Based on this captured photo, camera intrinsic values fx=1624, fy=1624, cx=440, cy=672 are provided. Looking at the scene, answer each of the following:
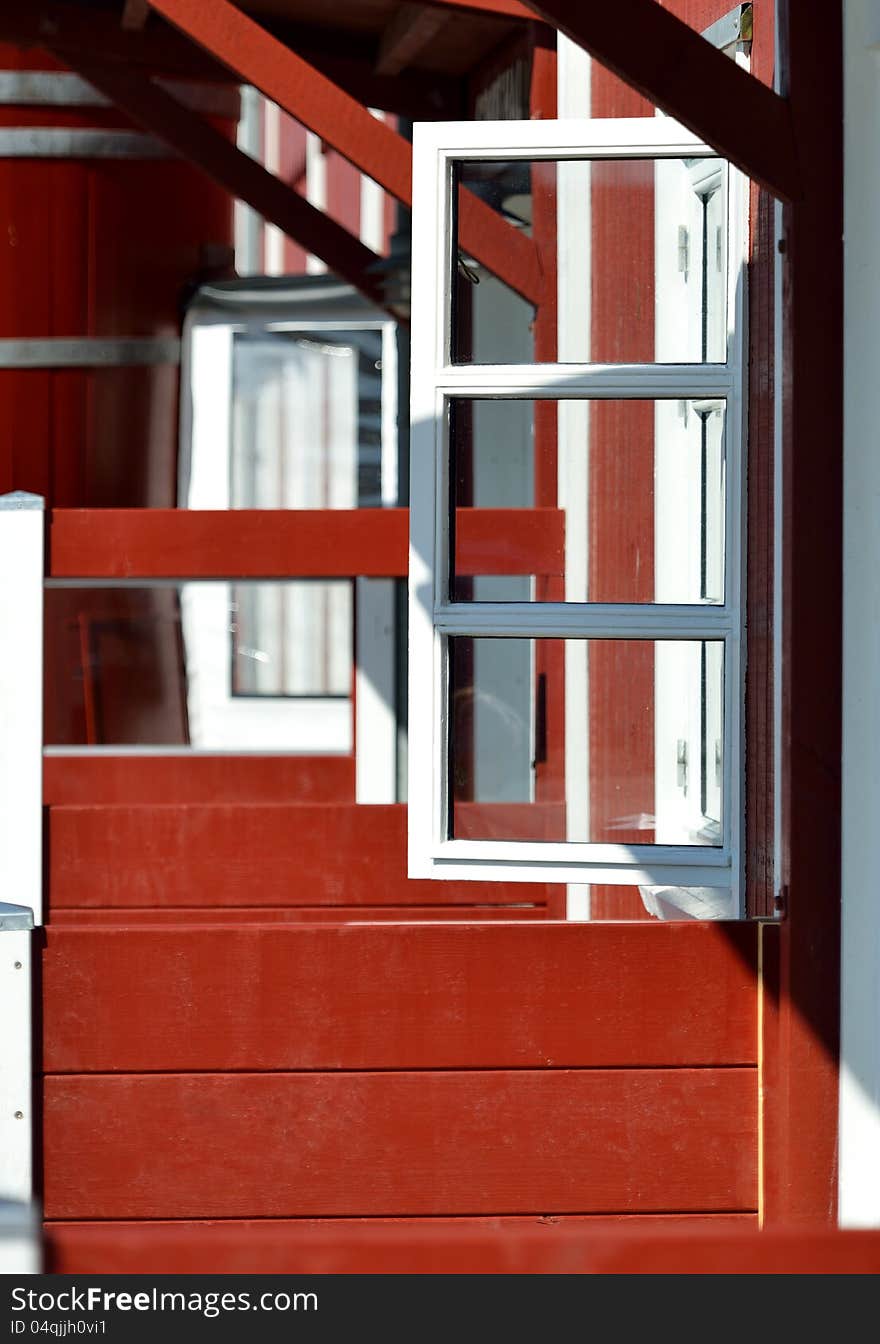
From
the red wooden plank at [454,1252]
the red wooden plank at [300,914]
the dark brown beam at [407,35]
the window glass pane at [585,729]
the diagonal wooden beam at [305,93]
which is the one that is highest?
the dark brown beam at [407,35]

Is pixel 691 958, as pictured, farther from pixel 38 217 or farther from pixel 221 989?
pixel 38 217

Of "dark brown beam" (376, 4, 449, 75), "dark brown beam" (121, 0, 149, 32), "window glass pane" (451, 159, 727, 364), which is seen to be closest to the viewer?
"window glass pane" (451, 159, 727, 364)

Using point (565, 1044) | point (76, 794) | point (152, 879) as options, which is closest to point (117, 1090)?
point (565, 1044)

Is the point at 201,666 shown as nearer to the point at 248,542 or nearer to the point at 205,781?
the point at 205,781

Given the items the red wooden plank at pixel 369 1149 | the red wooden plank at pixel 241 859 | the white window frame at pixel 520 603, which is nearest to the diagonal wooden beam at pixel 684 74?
the white window frame at pixel 520 603

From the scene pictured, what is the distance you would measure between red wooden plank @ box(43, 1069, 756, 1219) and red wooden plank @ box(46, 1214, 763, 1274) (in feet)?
3.11

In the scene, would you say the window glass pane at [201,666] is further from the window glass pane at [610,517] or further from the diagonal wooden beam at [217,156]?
the window glass pane at [610,517]

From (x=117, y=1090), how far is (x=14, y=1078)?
0.45 ft

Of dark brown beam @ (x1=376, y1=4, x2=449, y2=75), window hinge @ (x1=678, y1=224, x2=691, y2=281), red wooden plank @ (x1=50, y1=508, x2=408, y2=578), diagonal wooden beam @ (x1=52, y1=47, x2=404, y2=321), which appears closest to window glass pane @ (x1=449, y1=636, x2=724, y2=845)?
red wooden plank @ (x1=50, y1=508, x2=408, y2=578)

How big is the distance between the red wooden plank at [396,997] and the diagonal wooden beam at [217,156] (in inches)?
93.3

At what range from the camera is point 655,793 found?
2486mm

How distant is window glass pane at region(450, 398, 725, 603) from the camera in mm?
2275

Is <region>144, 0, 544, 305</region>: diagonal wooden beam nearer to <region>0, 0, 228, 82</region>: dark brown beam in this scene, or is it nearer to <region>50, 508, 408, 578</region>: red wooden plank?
<region>50, 508, 408, 578</region>: red wooden plank

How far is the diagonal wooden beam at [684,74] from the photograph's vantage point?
190cm
